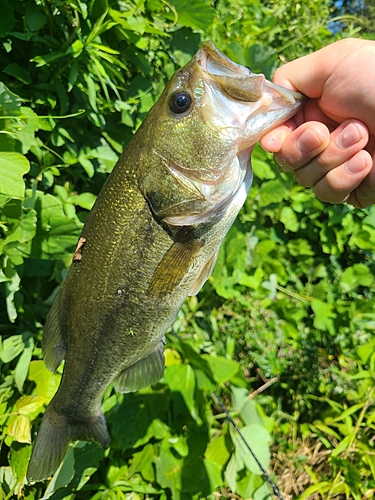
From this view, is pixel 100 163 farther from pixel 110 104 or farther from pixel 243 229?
pixel 243 229

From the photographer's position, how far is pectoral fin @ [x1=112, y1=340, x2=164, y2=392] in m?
1.40

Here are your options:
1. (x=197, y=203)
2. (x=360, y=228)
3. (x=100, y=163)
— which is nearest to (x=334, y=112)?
(x=197, y=203)

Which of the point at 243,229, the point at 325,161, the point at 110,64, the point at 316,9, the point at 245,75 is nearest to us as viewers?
the point at 245,75

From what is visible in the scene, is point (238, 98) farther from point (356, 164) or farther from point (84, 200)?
point (84, 200)

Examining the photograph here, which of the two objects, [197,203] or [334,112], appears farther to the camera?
[334,112]

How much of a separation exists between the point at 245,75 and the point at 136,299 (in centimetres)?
71

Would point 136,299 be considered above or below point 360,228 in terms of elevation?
above

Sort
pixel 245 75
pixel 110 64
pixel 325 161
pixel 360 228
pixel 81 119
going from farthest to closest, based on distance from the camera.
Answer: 1. pixel 360 228
2. pixel 81 119
3. pixel 110 64
4. pixel 325 161
5. pixel 245 75

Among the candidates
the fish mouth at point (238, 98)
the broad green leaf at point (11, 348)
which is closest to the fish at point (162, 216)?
the fish mouth at point (238, 98)

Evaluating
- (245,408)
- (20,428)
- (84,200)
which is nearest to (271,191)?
(84,200)

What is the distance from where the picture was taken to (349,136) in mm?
1222

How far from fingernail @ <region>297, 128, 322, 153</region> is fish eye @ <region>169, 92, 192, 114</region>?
0.38 m

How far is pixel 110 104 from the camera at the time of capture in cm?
171

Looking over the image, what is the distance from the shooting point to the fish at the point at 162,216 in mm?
1075
